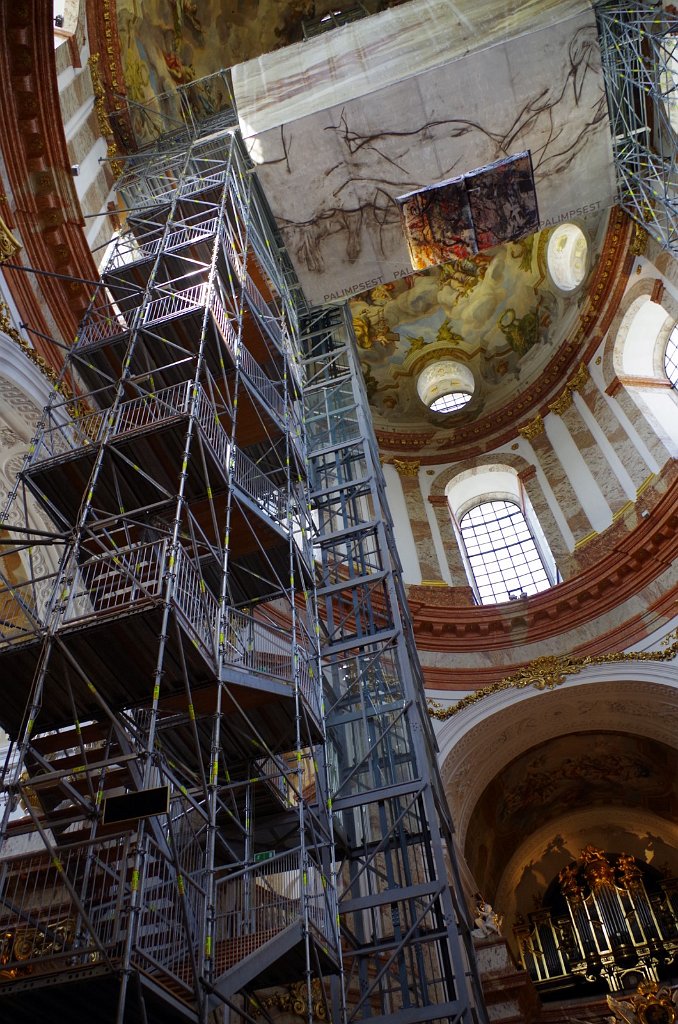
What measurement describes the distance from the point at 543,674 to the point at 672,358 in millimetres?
6777

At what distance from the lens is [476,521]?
19.8 m

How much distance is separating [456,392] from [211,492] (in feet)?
46.7

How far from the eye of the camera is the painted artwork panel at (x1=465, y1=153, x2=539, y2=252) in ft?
52.8

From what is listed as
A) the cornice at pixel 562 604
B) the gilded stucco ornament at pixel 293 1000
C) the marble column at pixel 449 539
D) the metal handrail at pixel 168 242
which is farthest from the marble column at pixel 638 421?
the gilded stucco ornament at pixel 293 1000

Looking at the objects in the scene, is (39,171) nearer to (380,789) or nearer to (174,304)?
(174,304)

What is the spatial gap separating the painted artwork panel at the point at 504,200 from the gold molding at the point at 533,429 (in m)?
4.61

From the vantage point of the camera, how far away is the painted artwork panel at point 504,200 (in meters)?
16.1

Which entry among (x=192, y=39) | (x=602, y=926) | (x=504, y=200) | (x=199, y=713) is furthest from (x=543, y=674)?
(x=192, y=39)

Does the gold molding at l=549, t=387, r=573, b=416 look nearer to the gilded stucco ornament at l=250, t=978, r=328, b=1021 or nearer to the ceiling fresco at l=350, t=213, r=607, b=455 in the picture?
the ceiling fresco at l=350, t=213, r=607, b=455

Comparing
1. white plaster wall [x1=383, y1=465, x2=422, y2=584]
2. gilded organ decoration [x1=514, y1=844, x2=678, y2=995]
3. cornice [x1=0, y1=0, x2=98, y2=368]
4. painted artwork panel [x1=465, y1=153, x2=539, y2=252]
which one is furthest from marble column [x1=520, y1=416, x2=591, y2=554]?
cornice [x1=0, y1=0, x2=98, y2=368]

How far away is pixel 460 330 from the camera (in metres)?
22.4

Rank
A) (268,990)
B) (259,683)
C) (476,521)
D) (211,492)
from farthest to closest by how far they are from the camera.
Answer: (476,521) → (268,990) → (211,492) → (259,683)

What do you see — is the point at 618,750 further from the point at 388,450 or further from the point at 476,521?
the point at 388,450

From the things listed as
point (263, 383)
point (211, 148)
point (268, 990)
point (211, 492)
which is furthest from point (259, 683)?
point (211, 148)
